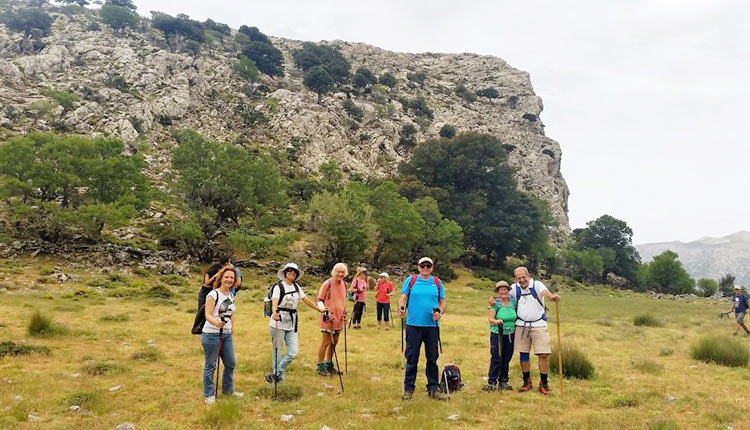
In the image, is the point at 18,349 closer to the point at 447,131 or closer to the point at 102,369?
the point at 102,369

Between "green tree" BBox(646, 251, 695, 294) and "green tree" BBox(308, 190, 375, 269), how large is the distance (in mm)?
60428

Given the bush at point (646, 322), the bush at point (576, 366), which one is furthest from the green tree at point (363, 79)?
the bush at point (576, 366)

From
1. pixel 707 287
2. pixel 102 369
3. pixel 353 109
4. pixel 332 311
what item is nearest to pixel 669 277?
pixel 707 287

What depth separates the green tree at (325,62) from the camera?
101 meters

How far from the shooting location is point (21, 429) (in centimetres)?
571

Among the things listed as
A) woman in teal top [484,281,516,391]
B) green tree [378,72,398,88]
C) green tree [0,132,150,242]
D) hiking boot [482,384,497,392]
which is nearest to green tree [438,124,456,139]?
green tree [378,72,398,88]

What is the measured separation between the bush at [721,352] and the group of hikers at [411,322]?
22.2ft

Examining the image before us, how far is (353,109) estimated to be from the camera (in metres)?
86.7

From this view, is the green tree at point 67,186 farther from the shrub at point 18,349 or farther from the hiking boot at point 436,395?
the hiking boot at point 436,395

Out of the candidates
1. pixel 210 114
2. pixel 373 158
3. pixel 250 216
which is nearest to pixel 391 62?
pixel 373 158

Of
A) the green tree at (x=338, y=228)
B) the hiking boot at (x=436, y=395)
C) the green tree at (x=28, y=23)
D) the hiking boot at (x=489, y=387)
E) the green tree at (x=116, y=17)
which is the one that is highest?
the green tree at (x=116, y=17)

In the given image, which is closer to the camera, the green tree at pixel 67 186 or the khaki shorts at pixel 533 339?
the khaki shorts at pixel 533 339

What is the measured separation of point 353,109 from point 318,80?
39.6 ft

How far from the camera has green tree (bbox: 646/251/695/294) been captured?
7244 cm
